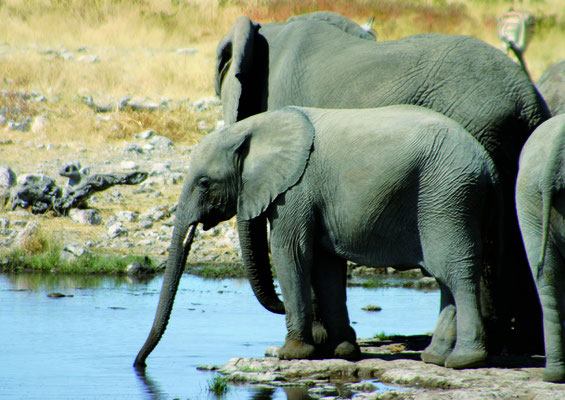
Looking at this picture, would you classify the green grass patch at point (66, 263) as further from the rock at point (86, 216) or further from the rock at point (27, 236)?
the rock at point (86, 216)

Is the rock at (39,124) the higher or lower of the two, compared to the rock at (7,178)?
higher

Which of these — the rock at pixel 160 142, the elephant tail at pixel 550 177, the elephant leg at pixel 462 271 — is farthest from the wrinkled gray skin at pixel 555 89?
the rock at pixel 160 142

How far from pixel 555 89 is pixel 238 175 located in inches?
99.4

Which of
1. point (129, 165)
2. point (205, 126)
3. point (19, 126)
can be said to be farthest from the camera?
point (205, 126)

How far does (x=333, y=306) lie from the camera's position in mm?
6801

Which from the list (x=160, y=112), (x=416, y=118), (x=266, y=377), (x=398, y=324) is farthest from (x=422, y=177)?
(x=160, y=112)

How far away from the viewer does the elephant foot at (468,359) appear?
6.17 m

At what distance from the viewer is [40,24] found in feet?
86.5

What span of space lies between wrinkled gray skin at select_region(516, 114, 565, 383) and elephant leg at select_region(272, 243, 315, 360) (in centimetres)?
139

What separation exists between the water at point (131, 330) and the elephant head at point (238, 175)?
1.39 ft

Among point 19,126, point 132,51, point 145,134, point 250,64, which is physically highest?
point 132,51

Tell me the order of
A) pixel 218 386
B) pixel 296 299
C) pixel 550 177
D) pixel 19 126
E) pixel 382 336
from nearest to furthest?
pixel 550 177 < pixel 218 386 < pixel 296 299 < pixel 382 336 < pixel 19 126

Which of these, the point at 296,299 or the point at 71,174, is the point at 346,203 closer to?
the point at 296,299

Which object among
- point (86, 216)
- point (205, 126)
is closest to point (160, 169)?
point (86, 216)
